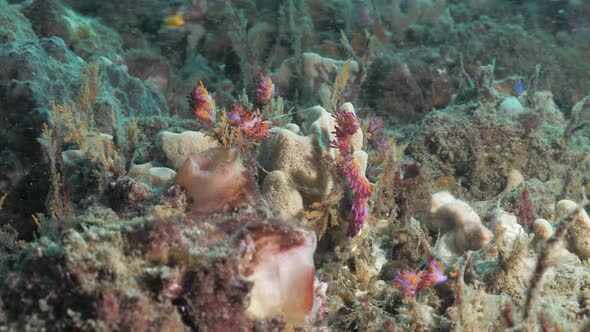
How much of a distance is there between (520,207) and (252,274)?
2.99m

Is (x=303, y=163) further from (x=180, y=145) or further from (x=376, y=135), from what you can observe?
(x=376, y=135)

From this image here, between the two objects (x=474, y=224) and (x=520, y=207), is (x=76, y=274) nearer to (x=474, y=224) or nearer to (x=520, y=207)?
(x=474, y=224)

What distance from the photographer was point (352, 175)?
2.78 meters

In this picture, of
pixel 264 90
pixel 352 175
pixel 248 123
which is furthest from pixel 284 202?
pixel 264 90

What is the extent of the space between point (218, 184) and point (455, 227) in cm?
221

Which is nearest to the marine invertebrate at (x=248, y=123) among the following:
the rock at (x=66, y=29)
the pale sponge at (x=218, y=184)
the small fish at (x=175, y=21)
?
the pale sponge at (x=218, y=184)

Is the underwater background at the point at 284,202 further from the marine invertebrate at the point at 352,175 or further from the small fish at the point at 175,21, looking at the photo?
the small fish at the point at 175,21

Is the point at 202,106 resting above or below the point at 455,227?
above

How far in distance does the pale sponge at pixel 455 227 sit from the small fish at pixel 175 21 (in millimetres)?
7768

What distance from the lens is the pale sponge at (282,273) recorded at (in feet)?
5.77

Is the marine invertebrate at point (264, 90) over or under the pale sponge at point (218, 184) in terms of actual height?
under

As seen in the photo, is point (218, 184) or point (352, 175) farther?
point (352, 175)

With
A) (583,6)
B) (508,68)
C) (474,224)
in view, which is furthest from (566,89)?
(474,224)

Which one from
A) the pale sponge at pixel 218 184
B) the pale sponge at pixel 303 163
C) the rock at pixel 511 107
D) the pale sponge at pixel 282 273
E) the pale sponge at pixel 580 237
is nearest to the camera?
the pale sponge at pixel 282 273
